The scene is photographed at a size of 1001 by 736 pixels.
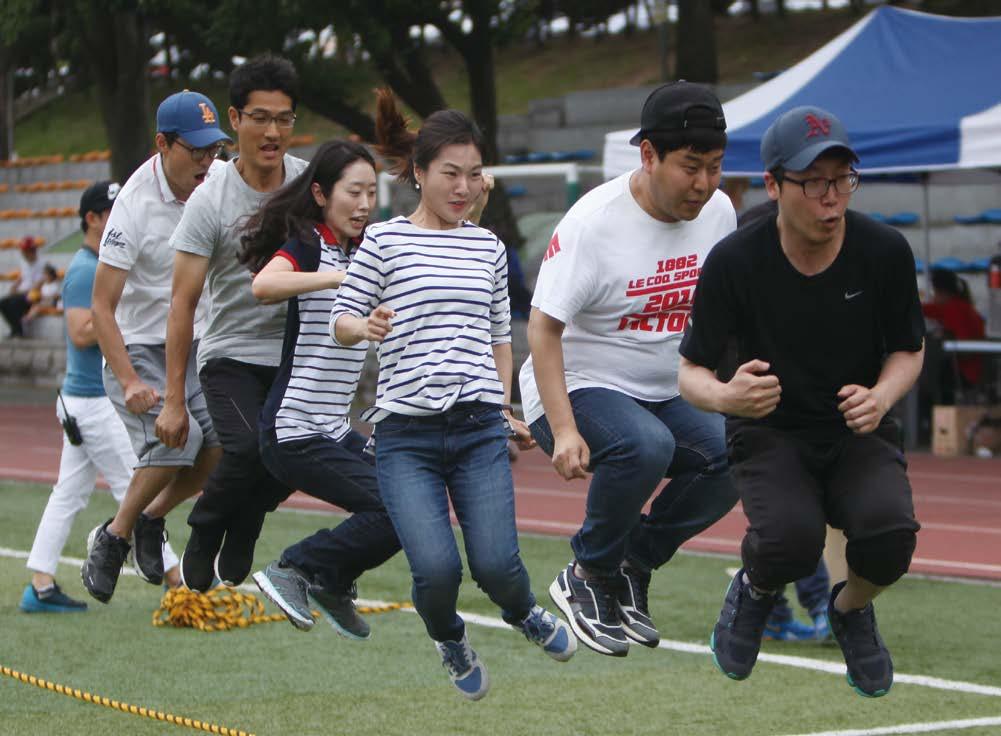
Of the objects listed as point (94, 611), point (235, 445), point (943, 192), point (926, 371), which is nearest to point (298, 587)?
point (235, 445)

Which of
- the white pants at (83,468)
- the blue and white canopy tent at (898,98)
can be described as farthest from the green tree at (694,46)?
the white pants at (83,468)

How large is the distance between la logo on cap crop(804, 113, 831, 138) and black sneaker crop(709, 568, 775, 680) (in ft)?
5.40

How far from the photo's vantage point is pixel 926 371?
1653 cm

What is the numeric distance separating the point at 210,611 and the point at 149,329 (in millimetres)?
2183

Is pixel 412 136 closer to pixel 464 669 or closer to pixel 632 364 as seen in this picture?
pixel 632 364

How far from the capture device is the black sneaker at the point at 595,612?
632cm

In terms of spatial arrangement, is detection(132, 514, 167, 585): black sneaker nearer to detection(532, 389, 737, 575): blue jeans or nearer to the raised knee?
detection(532, 389, 737, 575): blue jeans

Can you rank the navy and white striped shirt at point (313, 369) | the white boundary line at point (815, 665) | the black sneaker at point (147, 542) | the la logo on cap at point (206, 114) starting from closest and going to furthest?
1. the navy and white striped shirt at point (313, 369)
2. the la logo on cap at point (206, 114)
3. the black sneaker at point (147, 542)
4. the white boundary line at point (815, 665)

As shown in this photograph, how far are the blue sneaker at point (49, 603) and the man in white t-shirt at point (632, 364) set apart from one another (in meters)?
4.30

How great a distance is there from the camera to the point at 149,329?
25.6ft

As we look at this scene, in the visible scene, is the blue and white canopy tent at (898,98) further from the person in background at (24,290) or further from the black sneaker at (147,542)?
the person in background at (24,290)

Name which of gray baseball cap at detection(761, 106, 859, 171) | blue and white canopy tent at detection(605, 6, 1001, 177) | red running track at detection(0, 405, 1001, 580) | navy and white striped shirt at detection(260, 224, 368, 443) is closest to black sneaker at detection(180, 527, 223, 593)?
navy and white striped shirt at detection(260, 224, 368, 443)

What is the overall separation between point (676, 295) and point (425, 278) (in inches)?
38.0

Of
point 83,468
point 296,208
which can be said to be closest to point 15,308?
point 83,468
